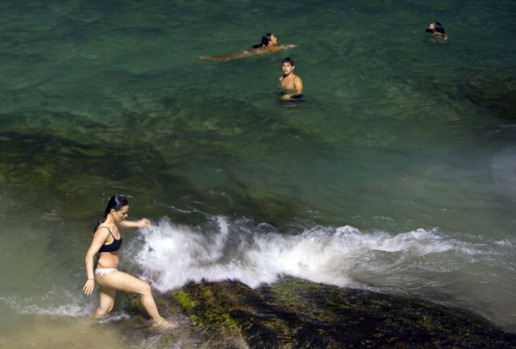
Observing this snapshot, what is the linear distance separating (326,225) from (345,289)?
239 cm

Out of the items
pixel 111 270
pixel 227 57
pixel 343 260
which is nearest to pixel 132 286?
pixel 111 270

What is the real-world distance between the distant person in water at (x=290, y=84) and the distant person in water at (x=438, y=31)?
6573 mm

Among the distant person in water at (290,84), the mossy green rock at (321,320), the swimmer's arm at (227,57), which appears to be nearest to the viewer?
the mossy green rock at (321,320)

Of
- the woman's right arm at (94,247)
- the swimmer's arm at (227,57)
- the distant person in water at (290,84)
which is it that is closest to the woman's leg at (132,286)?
the woman's right arm at (94,247)

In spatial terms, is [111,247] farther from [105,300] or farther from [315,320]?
[315,320]

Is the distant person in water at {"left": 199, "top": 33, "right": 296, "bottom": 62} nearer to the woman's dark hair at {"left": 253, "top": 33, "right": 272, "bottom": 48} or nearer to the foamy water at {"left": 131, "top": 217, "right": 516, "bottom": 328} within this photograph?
the woman's dark hair at {"left": 253, "top": 33, "right": 272, "bottom": 48}

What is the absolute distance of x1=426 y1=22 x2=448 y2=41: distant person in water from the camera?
20.9 metres

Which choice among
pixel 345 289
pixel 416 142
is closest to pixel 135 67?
Result: pixel 416 142

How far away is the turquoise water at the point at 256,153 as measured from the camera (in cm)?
947

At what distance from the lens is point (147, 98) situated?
54.8 ft

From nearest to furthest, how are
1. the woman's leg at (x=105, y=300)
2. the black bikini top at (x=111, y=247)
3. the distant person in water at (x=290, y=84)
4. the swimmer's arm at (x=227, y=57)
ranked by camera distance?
1. the black bikini top at (x=111, y=247)
2. the woman's leg at (x=105, y=300)
3. the distant person in water at (x=290, y=84)
4. the swimmer's arm at (x=227, y=57)

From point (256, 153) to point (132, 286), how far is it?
20.4 ft

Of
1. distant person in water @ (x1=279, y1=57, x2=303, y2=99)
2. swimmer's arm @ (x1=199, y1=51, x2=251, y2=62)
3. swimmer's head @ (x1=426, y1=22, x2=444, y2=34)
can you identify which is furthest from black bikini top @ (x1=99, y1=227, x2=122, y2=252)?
swimmer's head @ (x1=426, y1=22, x2=444, y2=34)

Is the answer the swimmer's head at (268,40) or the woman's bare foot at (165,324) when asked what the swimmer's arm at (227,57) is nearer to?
the swimmer's head at (268,40)
